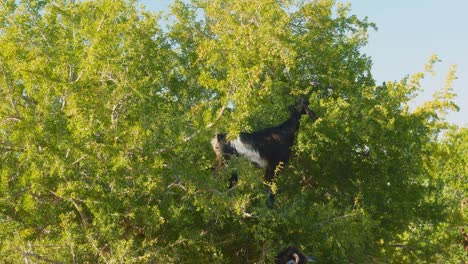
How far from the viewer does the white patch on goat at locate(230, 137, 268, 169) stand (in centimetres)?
1280

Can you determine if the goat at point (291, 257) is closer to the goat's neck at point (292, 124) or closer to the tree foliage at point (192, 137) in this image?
the tree foliage at point (192, 137)

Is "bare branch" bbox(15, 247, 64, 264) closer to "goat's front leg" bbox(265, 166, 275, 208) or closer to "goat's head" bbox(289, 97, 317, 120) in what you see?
"goat's front leg" bbox(265, 166, 275, 208)

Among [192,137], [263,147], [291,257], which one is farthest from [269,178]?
[192,137]

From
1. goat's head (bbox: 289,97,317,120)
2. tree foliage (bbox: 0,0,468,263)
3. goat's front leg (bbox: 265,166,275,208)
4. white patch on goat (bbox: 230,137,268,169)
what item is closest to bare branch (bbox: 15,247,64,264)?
tree foliage (bbox: 0,0,468,263)

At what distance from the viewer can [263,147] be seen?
13.1 meters

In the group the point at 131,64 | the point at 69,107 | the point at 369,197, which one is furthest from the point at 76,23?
the point at 369,197

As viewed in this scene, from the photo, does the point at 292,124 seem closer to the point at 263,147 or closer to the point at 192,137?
the point at 263,147

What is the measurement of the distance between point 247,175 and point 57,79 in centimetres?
435

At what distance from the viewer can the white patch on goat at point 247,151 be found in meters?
12.8

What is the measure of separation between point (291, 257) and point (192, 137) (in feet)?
12.1

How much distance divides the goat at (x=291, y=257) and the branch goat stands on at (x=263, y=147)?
4.15 feet

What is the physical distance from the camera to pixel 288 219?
522 inches

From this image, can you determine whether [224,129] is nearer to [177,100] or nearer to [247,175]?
[247,175]

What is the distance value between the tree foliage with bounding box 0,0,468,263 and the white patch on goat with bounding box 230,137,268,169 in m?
0.63
